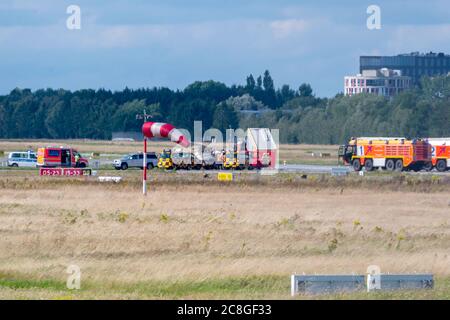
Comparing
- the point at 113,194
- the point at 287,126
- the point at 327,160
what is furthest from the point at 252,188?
the point at 287,126

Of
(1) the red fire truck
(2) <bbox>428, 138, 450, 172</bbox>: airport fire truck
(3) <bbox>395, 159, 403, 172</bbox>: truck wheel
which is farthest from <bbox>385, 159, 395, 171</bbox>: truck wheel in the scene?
(1) the red fire truck

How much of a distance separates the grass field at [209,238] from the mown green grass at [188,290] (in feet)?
0.10

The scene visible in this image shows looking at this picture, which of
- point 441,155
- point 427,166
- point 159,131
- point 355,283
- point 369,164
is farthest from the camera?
point 369,164

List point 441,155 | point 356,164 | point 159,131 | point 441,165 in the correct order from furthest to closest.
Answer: point 356,164 < point 441,165 < point 441,155 < point 159,131

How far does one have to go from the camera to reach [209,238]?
37.6 metres

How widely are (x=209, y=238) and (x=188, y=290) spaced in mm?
10131

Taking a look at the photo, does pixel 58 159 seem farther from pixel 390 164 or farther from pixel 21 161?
pixel 390 164

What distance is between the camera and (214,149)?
106 meters

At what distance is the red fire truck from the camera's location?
97125 mm

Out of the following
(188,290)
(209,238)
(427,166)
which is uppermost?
(209,238)

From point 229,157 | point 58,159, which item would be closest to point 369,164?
point 229,157

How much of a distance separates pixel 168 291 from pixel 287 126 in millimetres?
154921

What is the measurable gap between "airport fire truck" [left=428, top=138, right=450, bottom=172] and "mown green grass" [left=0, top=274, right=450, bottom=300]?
69.9 meters

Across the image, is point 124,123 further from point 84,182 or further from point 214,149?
point 84,182
